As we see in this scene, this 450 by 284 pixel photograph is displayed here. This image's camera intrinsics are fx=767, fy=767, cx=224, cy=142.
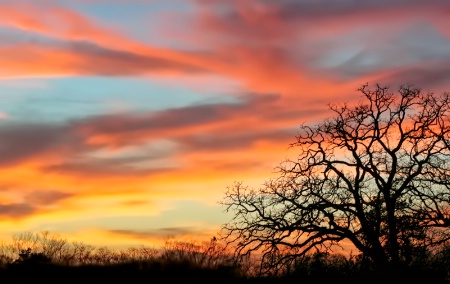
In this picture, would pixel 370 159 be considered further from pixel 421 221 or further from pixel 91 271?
pixel 91 271

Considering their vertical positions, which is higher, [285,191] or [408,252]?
[285,191]

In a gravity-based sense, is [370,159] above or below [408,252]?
above

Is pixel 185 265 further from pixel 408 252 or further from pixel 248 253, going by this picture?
pixel 408 252

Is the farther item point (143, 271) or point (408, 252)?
point (408, 252)

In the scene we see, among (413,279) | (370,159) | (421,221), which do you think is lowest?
(413,279)

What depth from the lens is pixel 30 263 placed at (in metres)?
27.9

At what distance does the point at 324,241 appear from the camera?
3566cm

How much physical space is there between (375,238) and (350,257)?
1.45m

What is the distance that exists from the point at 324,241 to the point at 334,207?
165 centimetres

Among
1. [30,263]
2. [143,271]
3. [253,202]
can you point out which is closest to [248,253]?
[253,202]

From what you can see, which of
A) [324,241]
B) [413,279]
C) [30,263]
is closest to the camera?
[30,263]

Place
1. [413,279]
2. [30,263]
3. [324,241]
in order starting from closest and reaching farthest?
[30,263] < [413,279] < [324,241]

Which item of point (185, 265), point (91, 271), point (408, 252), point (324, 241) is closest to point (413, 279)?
point (408, 252)

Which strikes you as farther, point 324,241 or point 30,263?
point 324,241
